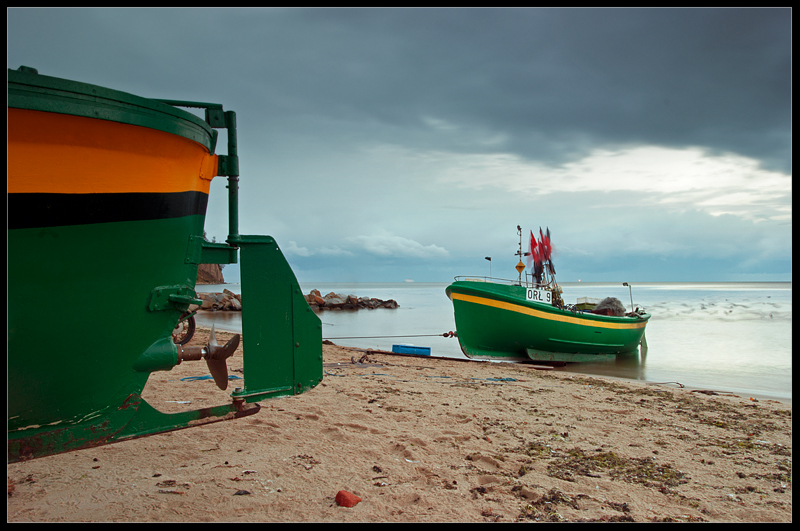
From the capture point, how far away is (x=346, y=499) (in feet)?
10.3

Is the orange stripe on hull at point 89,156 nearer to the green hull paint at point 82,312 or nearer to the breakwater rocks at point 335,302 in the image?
the green hull paint at point 82,312

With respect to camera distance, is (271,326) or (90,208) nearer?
(90,208)

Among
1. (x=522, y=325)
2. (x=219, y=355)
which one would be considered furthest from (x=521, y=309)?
Answer: (x=219, y=355)

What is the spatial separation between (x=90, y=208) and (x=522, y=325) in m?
12.7

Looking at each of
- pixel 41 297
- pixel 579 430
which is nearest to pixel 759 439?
pixel 579 430

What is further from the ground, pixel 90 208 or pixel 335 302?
pixel 90 208

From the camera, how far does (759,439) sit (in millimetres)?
5371

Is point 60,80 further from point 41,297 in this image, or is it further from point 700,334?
point 700,334

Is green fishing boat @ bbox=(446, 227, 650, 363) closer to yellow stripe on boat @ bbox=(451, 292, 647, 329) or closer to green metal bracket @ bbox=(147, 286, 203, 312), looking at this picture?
yellow stripe on boat @ bbox=(451, 292, 647, 329)

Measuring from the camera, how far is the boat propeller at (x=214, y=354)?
292cm

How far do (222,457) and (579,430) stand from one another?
3725 millimetres

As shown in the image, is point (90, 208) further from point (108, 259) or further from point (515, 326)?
point (515, 326)

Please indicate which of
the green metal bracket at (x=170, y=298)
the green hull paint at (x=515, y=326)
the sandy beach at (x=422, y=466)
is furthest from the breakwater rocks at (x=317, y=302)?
the green metal bracket at (x=170, y=298)

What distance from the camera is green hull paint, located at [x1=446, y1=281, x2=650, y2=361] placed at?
13.8m
